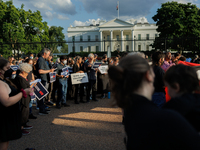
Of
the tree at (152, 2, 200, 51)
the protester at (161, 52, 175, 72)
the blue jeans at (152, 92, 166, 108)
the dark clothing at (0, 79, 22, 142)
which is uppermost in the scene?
the tree at (152, 2, 200, 51)

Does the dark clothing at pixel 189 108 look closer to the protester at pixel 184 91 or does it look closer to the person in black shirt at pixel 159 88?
the protester at pixel 184 91

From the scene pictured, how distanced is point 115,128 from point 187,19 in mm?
34044

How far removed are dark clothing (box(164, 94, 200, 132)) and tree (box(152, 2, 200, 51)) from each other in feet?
105

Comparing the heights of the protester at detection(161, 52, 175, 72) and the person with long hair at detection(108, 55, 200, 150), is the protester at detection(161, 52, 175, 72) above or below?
above

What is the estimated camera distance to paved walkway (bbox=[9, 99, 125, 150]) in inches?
154

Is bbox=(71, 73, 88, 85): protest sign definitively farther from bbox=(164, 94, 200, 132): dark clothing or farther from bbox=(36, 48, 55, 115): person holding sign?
bbox=(164, 94, 200, 132): dark clothing

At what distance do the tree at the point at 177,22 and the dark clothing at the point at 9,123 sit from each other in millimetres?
31318

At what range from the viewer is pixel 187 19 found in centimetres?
3309

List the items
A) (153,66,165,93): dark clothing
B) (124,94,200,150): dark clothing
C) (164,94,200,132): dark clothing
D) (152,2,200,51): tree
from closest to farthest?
1. (124,94,200,150): dark clothing
2. (164,94,200,132): dark clothing
3. (153,66,165,93): dark clothing
4. (152,2,200,51): tree

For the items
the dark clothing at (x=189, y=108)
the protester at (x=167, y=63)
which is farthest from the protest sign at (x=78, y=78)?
the dark clothing at (x=189, y=108)

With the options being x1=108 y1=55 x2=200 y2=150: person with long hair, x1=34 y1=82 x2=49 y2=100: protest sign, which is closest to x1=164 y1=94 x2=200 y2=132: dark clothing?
x1=108 y1=55 x2=200 y2=150: person with long hair

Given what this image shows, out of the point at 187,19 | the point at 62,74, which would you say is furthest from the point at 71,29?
the point at 62,74

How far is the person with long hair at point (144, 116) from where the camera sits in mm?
881

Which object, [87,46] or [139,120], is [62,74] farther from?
[87,46]
